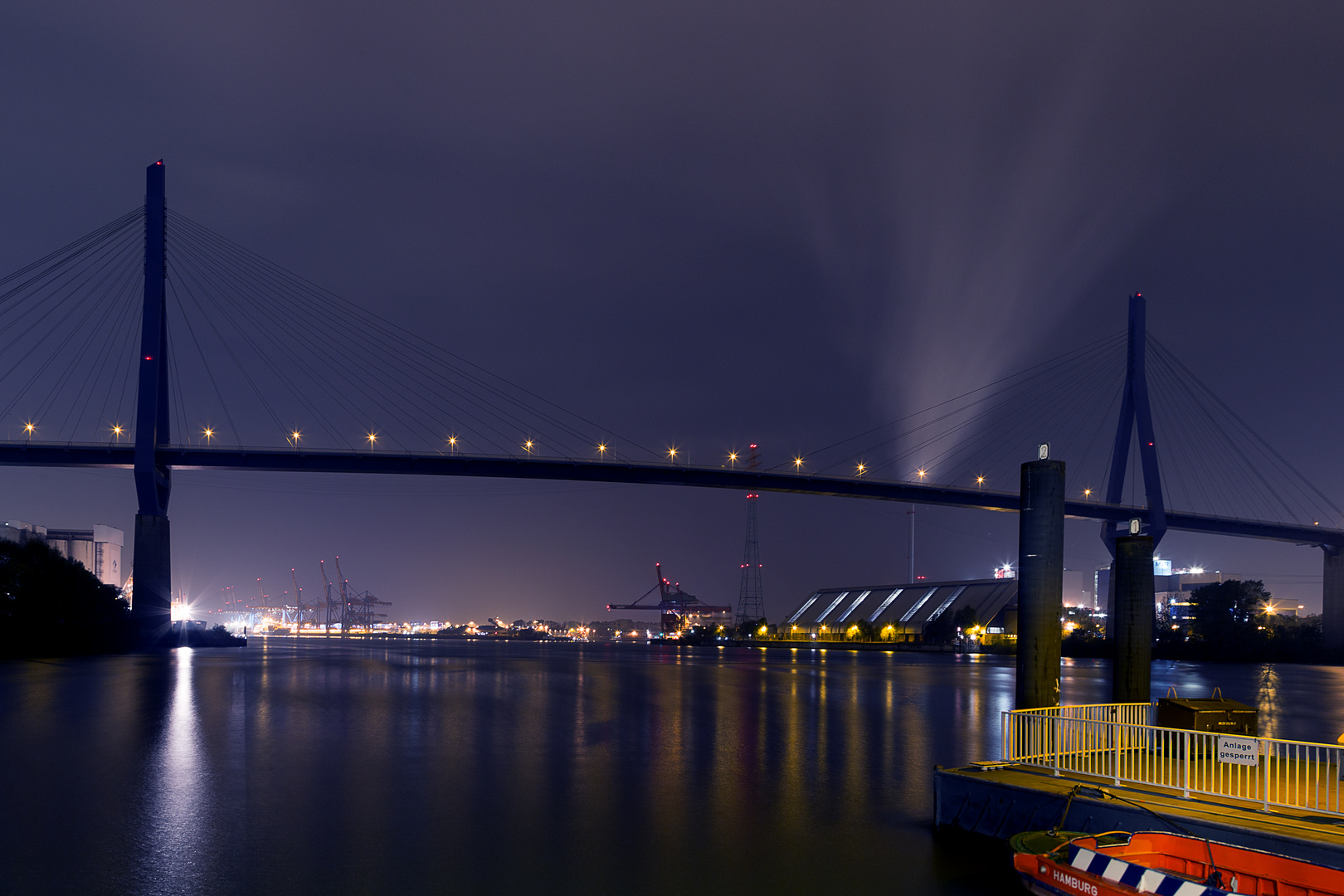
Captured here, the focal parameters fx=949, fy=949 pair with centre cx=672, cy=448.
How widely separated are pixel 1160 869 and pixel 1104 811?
139cm

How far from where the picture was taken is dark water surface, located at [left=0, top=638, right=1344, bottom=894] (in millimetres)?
14086

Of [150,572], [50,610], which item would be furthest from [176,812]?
[50,610]

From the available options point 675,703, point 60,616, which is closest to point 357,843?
point 675,703

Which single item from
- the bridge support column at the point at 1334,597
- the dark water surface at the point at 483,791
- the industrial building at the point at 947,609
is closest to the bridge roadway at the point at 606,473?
the bridge support column at the point at 1334,597

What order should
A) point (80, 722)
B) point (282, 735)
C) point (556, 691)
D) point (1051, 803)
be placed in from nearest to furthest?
point (1051, 803) < point (282, 735) < point (80, 722) < point (556, 691)

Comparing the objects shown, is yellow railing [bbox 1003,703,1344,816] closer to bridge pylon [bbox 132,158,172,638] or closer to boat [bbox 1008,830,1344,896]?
boat [bbox 1008,830,1344,896]

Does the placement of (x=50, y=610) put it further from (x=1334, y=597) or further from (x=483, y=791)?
(x=1334, y=597)

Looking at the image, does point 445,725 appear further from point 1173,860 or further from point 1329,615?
point 1329,615

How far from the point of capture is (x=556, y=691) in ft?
159

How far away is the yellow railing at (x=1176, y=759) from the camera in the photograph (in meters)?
12.8

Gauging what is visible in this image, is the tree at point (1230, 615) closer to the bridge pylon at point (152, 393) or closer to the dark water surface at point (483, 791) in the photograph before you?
the dark water surface at point (483, 791)

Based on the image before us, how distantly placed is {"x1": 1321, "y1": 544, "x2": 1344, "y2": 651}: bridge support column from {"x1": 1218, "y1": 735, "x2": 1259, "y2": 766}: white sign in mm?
110600

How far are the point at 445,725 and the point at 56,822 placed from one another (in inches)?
625

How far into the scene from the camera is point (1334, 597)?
345 ft
